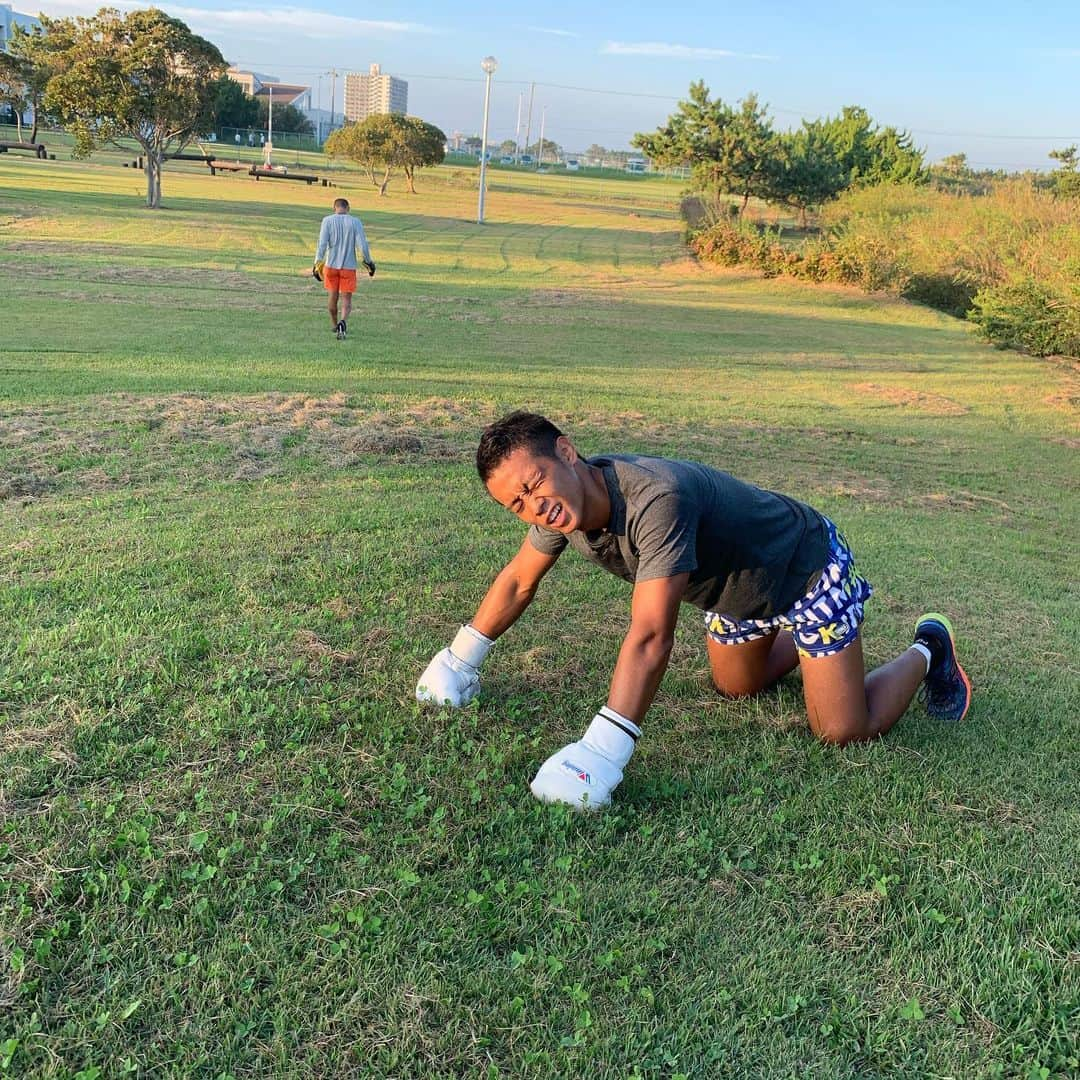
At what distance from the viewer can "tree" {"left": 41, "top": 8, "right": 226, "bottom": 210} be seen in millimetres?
28062

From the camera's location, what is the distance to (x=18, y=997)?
6.51ft

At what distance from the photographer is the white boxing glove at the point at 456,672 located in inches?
129

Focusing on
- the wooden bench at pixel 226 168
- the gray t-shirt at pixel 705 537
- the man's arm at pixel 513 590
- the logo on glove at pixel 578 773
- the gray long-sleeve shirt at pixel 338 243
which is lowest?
the logo on glove at pixel 578 773

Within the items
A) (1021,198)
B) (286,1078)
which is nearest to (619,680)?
(286,1078)

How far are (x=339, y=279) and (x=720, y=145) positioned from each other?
32.0m

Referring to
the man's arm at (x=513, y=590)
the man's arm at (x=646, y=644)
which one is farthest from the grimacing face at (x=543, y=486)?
the man's arm at (x=513, y=590)

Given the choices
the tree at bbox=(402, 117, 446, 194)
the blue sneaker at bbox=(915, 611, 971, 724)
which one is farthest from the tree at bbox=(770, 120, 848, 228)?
the blue sneaker at bbox=(915, 611, 971, 724)

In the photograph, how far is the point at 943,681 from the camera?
3646mm

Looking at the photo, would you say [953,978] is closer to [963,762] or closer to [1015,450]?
[963,762]

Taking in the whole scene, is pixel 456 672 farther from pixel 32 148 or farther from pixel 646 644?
pixel 32 148

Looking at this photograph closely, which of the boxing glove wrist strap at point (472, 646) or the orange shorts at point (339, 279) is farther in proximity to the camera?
the orange shorts at point (339, 279)

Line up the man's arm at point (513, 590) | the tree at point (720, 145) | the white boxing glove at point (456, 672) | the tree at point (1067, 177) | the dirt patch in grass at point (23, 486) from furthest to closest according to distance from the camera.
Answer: the tree at point (720, 145)
the tree at point (1067, 177)
the dirt patch in grass at point (23, 486)
the white boxing glove at point (456, 672)
the man's arm at point (513, 590)

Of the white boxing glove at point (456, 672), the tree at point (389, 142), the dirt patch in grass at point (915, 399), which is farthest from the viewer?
the tree at point (389, 142)

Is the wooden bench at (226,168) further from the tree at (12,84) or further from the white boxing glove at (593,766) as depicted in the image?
the white boxing glove at (593,766)
